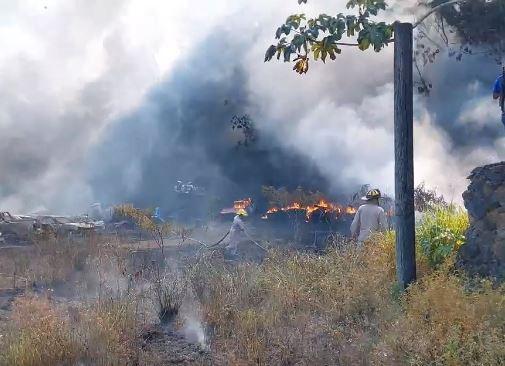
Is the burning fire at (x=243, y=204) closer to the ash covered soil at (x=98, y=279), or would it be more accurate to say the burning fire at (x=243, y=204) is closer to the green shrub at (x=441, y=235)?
the ash covered soil at (x=98, y=279)

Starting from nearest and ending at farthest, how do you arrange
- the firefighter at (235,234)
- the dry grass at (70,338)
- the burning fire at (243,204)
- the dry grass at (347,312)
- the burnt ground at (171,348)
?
the dry grass at (347,312) < the dry grass at (70,338) < the burnt ground at (171,348) < the firefighter at (235,234) < the burning fire at (243,204)

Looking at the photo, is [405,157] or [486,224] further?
[486,224]

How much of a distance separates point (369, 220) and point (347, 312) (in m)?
2.37

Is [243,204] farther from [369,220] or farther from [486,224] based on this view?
[486,224]

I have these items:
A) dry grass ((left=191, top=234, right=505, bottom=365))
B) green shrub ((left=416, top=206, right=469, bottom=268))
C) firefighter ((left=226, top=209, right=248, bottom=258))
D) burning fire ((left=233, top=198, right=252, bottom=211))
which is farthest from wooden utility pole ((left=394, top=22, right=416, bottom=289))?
burning fire ((left=233, top=198, right=252, bottom=211))

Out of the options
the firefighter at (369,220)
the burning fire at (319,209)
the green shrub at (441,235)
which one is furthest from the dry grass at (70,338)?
the burning fire at (319,209)

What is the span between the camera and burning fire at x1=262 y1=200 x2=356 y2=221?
15.3 metres

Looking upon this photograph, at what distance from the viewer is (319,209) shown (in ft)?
51.5

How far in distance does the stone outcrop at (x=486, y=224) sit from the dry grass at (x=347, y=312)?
25 cm

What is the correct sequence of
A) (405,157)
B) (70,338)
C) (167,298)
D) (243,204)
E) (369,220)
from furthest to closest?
(243,204)
(369,220)
(167,298)
(405,157)
(70,338)

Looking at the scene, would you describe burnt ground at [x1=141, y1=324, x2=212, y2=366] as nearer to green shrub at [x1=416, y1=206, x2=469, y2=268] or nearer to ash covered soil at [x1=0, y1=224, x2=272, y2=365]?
ash covered soil at [x1=0, y1=224, x2=272, y2=365]

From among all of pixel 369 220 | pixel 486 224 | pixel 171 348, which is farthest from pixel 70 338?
pixel 369 220

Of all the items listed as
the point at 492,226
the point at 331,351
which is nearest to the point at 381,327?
the point at 331,351

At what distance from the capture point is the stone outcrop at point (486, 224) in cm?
548
